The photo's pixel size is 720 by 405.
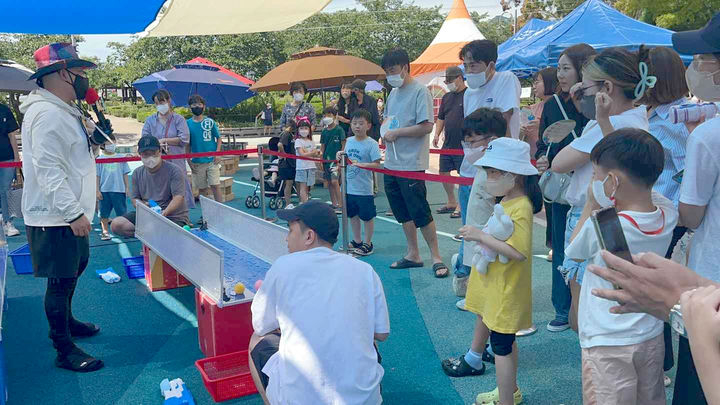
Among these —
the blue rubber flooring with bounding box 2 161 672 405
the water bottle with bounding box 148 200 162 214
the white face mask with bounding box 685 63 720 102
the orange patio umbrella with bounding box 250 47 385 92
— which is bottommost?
the blue rubber flooring with bounding box 2 161 672 405

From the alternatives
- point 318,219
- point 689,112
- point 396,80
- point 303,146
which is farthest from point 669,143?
point 303,146

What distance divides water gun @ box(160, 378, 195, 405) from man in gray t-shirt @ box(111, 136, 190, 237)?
92.6 inches

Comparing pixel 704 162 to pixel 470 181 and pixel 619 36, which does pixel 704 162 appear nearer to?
pixel 470 181

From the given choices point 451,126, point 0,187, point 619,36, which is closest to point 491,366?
point 451,126

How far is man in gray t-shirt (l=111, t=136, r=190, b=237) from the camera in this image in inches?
228

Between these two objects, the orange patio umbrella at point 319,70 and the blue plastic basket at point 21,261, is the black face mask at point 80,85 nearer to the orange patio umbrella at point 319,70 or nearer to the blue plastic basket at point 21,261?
the blue plastic basket at point 21,261

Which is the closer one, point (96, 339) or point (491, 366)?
point (491, 366)

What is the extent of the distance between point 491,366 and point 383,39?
48.4 meters

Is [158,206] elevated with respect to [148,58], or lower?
lower

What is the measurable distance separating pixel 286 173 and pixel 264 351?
658 centimetres

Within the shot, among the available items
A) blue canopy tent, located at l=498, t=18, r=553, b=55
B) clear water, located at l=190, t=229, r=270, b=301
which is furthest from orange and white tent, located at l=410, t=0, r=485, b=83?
clear water, located at l=190, t=229, r=270, b=301

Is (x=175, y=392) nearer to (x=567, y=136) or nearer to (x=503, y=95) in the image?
(x=567, y=136)

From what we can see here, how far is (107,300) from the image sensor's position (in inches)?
214

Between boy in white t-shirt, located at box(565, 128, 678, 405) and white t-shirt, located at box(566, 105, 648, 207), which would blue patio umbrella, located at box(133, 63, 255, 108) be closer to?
white t-shirt, located at box(566, 105, 648, 207)
